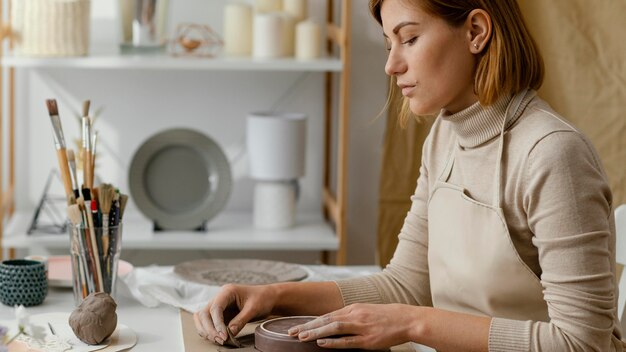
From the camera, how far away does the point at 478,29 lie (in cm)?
139

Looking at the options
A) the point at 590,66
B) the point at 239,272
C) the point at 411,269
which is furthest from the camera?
the point at 590,66

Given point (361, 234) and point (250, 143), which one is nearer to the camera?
point (250, 143)

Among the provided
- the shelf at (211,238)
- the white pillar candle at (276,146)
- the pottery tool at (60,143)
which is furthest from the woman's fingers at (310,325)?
the white pillar candle at (276,146)

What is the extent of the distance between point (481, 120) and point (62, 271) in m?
0.84

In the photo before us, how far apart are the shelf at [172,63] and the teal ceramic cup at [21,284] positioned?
1143 millimetres

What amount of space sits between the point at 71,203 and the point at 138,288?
0.63ft

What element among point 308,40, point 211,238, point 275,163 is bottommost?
point 211,238

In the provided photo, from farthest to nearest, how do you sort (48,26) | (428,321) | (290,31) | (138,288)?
(290,31) → (48,26) → (138,288) → (428,321)

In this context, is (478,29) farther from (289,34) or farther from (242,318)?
(289,34)

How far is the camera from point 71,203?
1.53 m

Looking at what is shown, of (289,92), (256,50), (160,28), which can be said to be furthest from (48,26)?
(289,92)

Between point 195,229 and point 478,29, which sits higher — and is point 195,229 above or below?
below

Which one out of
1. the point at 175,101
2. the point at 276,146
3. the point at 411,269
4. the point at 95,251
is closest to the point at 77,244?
the point at 95,251

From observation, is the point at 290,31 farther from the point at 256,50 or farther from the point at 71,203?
the point at 71,203
